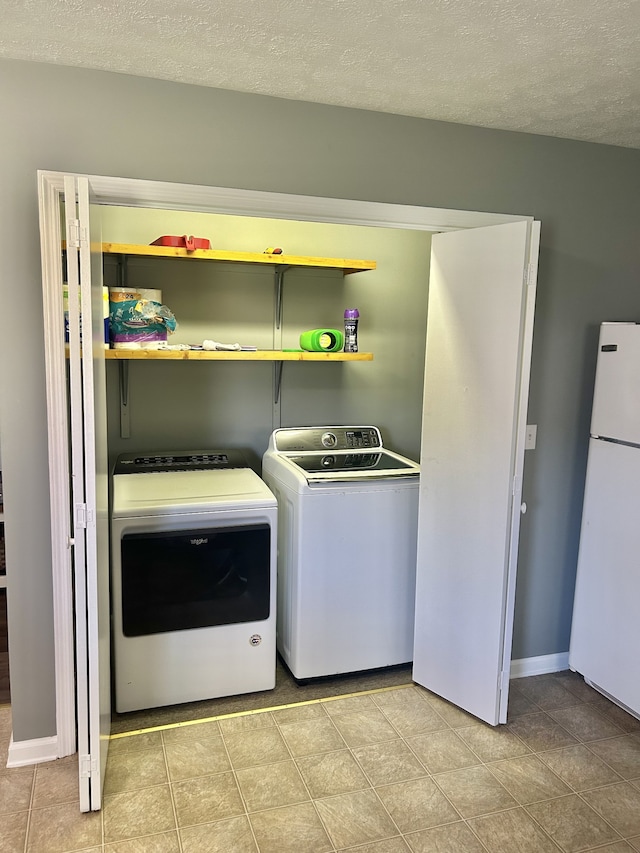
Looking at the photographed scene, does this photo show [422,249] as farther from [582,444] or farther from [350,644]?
[350,644]

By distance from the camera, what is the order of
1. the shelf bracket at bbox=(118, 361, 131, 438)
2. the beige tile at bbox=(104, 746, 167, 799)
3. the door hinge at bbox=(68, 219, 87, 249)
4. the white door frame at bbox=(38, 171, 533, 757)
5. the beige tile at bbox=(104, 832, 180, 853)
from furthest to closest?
the shelf bracket at bbox=(118, 361, 131, 438) < the beige tile at bbox=(104, 746, 167, 799) < the white door frame at bbox=(38, 171, 533, 757) < the beige tile at bbox=(104, 832, 180, 853) < the door hinge at bbox=(68, 219, 87, 249)

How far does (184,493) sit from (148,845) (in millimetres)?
1224

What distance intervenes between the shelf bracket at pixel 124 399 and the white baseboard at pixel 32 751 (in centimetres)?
137

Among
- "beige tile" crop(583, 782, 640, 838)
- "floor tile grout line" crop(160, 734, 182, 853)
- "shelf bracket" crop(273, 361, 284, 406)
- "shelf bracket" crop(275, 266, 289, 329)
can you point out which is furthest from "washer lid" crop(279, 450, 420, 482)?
"beige tile" crop(583, 782, 640, 838)

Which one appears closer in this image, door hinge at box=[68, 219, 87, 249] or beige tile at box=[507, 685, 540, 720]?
door hinge at box=[68, 219, 87, 249]

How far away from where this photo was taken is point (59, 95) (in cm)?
199

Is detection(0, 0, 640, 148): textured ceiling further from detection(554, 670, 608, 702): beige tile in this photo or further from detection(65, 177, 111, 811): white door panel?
detection(554, 670, 608, 702): beige tile

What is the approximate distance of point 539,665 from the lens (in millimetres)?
2984

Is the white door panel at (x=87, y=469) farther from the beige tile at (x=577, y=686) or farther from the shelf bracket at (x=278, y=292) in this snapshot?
the beige tile at (x=577, y=686)

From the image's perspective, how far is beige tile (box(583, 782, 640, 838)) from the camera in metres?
2.04

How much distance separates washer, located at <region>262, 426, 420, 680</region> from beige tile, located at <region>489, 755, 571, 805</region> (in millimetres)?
726

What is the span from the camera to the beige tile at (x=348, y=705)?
8.69 feet

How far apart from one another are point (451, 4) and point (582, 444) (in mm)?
1948

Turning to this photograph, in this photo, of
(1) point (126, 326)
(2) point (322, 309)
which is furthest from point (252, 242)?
(1) point (126, 326)
